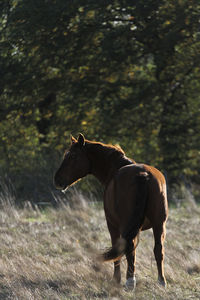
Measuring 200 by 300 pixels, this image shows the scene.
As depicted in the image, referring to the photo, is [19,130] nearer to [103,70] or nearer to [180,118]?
[103,70]

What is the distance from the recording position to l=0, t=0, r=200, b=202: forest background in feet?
50.0

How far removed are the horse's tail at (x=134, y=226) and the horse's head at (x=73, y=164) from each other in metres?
1.02

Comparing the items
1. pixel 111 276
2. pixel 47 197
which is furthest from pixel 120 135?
pixel 111 276

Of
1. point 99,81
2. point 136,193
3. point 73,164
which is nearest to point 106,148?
point 73,164

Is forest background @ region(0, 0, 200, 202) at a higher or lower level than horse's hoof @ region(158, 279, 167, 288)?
lower

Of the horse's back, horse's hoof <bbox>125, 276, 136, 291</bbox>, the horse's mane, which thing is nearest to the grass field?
horse's hoof <bbox>125, 276, 136, 291</bbox>

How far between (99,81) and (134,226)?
11223 mm

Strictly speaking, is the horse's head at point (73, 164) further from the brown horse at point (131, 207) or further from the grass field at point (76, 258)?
the grass field at point (76, 258)

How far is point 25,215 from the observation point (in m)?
12.5

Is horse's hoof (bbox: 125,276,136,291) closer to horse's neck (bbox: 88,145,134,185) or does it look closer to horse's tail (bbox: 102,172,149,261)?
horse's tail (bbox: 102,172,149,261)

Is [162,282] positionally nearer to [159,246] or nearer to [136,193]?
[159,246]

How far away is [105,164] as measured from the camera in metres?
6.64

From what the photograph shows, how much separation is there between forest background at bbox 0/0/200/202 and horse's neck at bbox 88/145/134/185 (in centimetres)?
851

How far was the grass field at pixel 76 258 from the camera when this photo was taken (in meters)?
5.82
